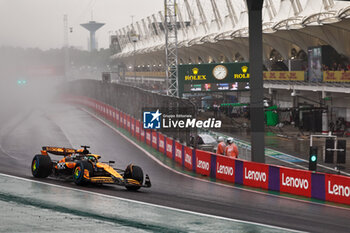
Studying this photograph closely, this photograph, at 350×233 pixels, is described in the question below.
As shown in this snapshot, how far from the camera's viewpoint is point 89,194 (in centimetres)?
1545

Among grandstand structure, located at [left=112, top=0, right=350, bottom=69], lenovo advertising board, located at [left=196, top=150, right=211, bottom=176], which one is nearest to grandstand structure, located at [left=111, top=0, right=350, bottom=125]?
grandstand structure, located at [left=112, top=0, right=350, bottom=69]

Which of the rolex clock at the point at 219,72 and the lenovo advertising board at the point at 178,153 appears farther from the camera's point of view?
the rolex clock at the point at 219,72

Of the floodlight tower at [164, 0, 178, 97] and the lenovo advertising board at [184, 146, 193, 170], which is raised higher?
the floodlight tower at [164, 0, 178, 97]

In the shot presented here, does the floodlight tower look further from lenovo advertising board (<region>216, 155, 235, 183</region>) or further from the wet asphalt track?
lenovo advertising board (<region>216, 155, 235, 183</region>)

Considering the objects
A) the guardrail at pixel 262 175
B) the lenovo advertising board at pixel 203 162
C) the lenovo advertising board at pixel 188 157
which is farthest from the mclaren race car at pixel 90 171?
the lenovo advertising board at pixel 188 157

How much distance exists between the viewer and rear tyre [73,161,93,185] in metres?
16.1

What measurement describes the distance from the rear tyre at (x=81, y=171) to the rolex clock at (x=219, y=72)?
52.0 feet

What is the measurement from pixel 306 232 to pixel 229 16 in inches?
A: 2783

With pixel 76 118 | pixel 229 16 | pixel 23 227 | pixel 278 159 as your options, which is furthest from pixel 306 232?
pixel 229 16

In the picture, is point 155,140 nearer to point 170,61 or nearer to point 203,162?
point 203,162

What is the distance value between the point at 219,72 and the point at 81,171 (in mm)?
16287

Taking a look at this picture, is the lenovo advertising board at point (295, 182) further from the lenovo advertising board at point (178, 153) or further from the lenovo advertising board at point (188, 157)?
the lenovo advertising board at point (178, 153)

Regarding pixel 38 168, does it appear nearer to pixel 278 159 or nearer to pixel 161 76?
pixel 278 159

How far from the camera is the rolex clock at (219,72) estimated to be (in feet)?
102
